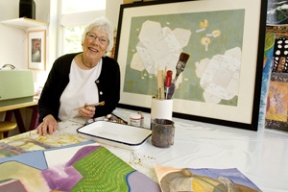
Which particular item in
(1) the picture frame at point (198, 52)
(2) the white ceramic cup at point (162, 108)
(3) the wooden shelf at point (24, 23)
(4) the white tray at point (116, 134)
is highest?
(3) the wooden shelf at point (24, 23)

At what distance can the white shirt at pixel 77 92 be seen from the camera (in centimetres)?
109

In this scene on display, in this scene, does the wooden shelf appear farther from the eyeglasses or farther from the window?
the eyeglasses

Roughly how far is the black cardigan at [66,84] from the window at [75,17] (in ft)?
2.46

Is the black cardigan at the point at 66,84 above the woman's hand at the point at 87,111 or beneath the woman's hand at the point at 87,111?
above

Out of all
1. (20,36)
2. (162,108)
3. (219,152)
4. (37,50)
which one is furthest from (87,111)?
(20,36)

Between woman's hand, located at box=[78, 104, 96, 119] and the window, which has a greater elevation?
the window

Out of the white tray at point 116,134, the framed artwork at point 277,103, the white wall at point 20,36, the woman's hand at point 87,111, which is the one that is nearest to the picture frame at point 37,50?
the white wall at point 20,36

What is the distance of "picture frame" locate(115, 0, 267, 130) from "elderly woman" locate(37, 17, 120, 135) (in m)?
0.11

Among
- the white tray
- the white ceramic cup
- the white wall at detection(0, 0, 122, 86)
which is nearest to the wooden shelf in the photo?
the white wall at detection(0, 0, 122, 86)

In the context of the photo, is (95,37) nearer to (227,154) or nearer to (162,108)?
(162,108)

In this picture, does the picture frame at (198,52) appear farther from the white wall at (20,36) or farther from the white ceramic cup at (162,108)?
the white wall at (20,36)

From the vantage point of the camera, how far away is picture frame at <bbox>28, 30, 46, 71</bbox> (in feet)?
6.57

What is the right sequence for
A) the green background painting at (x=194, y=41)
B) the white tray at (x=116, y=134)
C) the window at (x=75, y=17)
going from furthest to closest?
the window at (x=75, y=17) < the green background painting at (x=194, y=41) < the white tray at (x=116, y=134)

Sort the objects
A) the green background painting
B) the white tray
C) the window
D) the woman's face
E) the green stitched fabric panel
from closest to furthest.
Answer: the green stitched fabric panel
the white tray
the green background painting
the woman's face
the window
